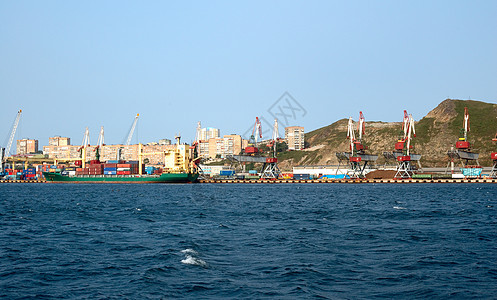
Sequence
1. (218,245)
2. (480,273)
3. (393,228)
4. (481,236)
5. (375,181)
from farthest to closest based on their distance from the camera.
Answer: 1. (375,181)
2. (393,228)
3. (481,236)
4. (218,245)
5. (480,273)

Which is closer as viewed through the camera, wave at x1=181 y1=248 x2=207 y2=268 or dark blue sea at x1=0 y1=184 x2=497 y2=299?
dark blue sea at x1=0 y1=184 x2=497 y2=299

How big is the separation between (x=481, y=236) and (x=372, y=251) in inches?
430

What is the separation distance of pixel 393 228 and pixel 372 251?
11304 mm

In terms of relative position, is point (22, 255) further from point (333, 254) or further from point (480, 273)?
point (480, 273)

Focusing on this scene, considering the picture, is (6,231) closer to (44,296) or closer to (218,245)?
(218,245)

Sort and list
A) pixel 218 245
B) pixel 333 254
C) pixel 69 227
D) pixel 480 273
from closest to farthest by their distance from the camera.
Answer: pixel 480 273
pixel 333 254
pixel 218 245
pixel 69 227

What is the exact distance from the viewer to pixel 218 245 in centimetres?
3042

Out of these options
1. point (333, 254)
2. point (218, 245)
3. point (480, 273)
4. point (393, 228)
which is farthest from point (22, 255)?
point (393, 228)

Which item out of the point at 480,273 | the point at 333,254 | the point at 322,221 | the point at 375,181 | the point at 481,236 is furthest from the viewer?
the point at 375,181

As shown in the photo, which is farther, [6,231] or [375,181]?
[375,181]

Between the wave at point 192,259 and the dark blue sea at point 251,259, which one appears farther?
the wave at point 192,259

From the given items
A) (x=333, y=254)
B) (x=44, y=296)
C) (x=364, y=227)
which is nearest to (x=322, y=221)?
(x=364, y=227)

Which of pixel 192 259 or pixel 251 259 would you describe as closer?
pixel 192 259

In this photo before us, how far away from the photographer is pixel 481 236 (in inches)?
1334
